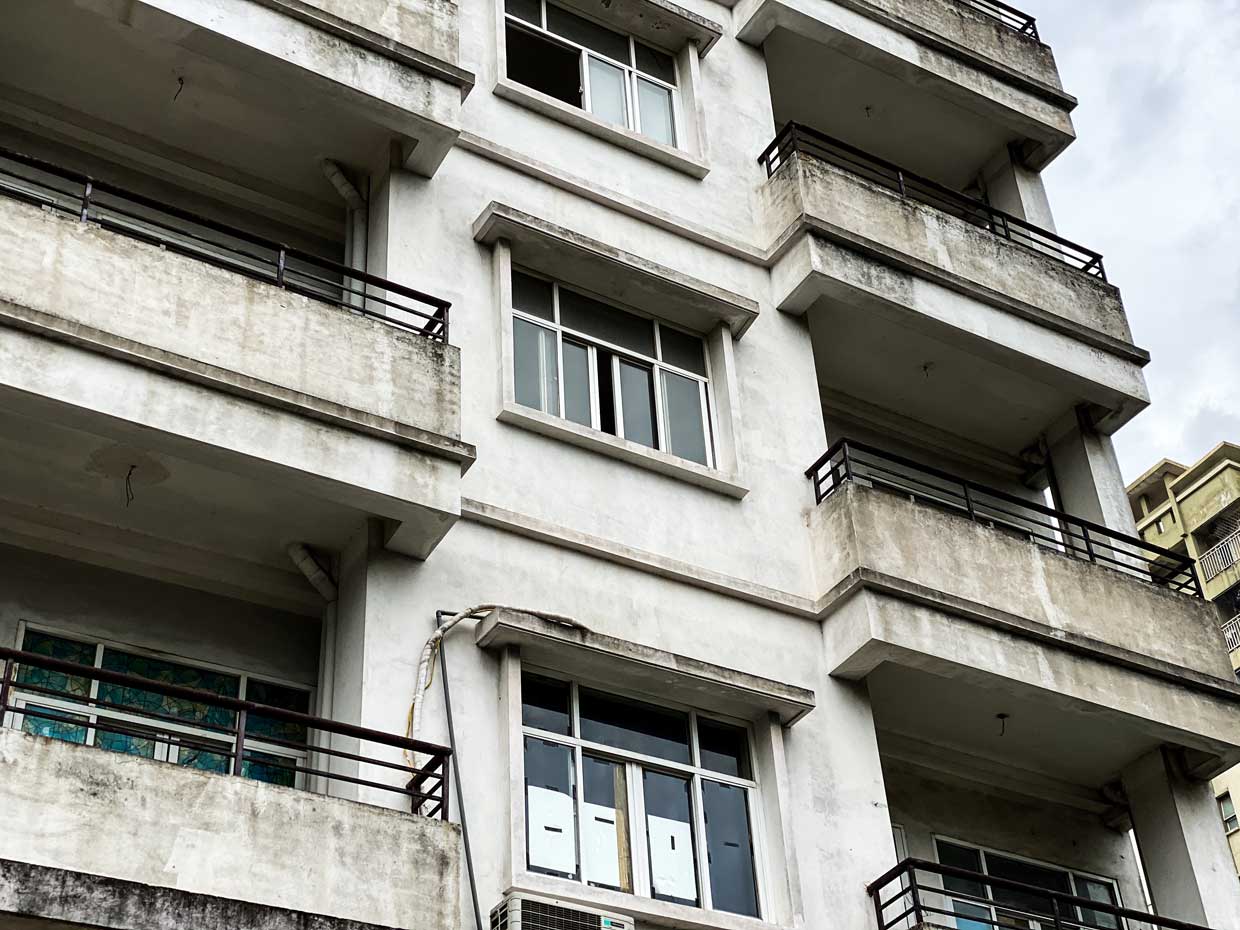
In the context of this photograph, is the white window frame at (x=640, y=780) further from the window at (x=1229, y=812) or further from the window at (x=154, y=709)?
the window at (x=1229, y=812)

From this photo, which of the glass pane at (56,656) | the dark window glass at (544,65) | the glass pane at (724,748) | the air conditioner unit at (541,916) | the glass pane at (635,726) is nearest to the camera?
the air conditioner unit at (541,916)

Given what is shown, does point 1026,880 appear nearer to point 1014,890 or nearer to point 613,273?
point 1014,890

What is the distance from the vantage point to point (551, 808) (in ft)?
38.3

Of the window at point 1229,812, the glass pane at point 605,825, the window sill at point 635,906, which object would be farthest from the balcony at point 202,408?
the window at point 1229,812

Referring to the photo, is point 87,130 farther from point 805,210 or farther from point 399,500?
point 805,210

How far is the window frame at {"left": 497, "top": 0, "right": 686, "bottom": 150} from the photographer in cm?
1609

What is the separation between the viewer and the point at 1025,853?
1547cm

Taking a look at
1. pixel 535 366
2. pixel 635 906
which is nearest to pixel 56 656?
pixel 635 906

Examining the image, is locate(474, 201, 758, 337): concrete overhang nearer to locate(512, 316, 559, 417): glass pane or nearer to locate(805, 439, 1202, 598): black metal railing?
locate(512, 316, 559, 417): glass pane

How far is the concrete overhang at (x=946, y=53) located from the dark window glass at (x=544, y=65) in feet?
7.56

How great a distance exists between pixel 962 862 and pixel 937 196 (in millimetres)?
7462

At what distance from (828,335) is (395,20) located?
4.96 m

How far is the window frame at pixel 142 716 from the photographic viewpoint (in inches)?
449

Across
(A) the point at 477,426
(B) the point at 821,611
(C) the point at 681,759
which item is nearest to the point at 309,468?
(A) the point at 477,426
